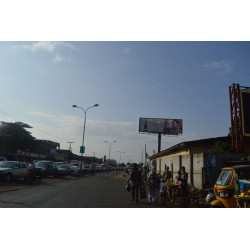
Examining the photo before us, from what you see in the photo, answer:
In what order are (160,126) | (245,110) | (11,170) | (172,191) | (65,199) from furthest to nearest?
(160,126) < (11,170) < (245,110) < (172,191) < (65,199)

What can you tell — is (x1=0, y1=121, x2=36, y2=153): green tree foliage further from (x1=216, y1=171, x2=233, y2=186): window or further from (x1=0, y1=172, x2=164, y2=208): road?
(x1=216, y1=171, x2=233, y2=186): window

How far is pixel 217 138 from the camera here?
19.4 metres

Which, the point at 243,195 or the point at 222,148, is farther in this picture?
the point at 222,148

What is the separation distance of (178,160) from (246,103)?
6.42 meters

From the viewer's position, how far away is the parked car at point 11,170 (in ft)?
57.3

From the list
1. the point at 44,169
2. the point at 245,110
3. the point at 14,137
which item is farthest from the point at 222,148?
the point at 14,137

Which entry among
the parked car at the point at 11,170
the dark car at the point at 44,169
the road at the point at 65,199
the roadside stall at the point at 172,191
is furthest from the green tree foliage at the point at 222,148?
the dark car at the point at 44,169

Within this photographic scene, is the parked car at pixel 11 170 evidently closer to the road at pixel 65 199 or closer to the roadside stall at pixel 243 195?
the road at pixel 65 199

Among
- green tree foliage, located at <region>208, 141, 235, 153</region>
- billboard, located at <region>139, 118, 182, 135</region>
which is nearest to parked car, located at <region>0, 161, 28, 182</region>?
green tree foliage, located at <region>208, 141, 235, 153</region>

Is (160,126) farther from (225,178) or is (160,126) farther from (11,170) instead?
(225,178)

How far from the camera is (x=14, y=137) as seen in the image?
54.2m

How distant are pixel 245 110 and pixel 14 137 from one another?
5096 centimetres

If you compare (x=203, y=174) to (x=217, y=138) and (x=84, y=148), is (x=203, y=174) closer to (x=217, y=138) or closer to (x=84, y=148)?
(x=217, y=138)

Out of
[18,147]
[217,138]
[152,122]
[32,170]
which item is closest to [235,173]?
[217,138]
